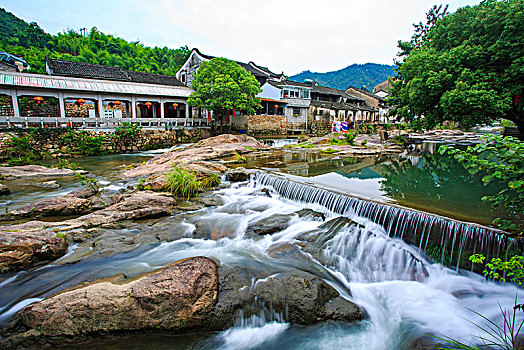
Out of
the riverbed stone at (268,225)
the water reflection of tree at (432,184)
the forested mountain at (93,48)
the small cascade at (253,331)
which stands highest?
the forested mountain at (93,48)

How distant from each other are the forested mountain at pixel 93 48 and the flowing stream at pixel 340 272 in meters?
49.4

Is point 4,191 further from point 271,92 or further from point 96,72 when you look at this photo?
point 271,92

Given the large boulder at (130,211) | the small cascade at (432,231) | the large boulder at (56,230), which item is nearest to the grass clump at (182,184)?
the large boulder at (56,230)

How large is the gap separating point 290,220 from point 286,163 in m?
7.33

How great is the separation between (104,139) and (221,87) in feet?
36.6

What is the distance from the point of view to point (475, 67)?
39.2 feet

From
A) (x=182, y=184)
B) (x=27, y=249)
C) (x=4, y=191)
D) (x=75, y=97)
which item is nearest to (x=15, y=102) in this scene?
(x=75, y=97)

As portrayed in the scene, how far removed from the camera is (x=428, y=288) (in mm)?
5551

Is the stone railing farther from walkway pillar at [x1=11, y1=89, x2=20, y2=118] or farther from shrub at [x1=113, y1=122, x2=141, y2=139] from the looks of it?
walkway pillar at [x1=11, y1=89, x2=20, y2=118]

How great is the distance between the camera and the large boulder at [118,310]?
400 cm

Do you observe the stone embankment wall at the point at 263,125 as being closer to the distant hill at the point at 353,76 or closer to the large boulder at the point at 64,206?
the large boulder at the point at 64,206

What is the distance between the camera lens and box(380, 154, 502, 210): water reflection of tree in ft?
28.6

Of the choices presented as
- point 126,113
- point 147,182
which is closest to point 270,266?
point 147,182

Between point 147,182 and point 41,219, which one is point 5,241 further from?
point 147,182
